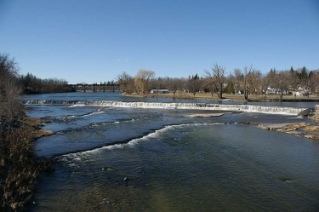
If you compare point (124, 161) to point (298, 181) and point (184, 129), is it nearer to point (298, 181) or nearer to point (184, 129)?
point (298, 181)

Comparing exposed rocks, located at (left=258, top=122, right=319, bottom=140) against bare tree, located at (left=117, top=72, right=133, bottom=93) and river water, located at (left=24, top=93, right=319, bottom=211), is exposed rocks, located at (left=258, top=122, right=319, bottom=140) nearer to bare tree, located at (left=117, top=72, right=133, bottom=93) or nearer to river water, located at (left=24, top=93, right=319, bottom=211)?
river water, located at (left=24, top=93, right=319, bottom=211)

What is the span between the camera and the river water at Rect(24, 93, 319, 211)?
980cm

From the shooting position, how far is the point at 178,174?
12.8 metres

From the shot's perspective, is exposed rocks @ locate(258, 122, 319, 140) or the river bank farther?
exposed rocks @ locate(258, 122, 319, 140)

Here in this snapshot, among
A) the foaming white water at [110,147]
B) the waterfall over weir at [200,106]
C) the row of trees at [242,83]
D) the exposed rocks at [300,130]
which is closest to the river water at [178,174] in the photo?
the foaming white water at [110,147]

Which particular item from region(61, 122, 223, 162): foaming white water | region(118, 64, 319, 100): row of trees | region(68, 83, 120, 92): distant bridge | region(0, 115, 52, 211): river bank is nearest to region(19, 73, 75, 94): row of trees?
region(68, 83, 120, 92): distant bridge

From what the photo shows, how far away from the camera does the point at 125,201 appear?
984cm

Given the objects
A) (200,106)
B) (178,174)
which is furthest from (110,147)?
(200,106)

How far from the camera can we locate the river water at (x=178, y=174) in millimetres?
9797

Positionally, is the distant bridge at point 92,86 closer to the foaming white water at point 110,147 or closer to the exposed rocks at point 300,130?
the exposed rocks at point 300,130

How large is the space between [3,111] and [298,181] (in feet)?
75.5

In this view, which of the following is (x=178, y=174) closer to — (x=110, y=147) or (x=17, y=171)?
(x=110, y=147)

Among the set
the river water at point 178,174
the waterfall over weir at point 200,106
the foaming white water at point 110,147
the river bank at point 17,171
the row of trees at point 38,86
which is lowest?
the river water at point 178,174

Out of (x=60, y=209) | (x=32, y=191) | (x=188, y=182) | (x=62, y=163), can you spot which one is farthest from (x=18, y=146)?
(x=188, y=182)
